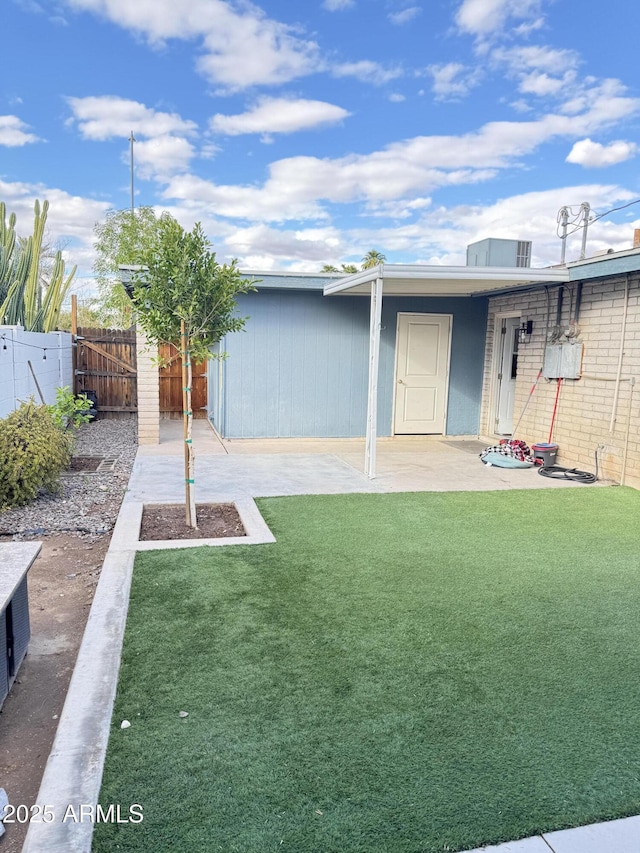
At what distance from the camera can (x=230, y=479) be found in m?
6.73

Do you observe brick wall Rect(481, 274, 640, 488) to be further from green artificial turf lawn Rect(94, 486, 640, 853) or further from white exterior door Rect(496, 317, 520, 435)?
green artificial turf lawn Rect(94, 486, 640, 853)

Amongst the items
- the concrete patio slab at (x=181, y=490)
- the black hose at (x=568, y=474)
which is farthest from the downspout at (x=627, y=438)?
the concrete patio slab at (x=181, y=490)

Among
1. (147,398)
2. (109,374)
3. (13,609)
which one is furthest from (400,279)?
(109,374)

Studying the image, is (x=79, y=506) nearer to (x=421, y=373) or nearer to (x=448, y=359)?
(x=421, y=373)

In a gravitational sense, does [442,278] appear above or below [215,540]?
above

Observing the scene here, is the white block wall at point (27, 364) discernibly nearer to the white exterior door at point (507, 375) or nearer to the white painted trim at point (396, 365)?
the white painted trim at point (396, 365)

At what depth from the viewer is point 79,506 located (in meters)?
5.76

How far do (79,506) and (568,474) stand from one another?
5.73m

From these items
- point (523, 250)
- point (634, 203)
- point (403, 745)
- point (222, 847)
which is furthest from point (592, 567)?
point (634, 203)

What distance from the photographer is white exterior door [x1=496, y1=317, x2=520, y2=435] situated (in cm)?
966

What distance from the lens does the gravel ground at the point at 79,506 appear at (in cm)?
510

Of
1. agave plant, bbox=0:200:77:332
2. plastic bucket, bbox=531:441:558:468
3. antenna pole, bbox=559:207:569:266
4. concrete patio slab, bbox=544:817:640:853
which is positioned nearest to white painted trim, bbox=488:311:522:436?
antenna pole, bbox=559:207:569:266

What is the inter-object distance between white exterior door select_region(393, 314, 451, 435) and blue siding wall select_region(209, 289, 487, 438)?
5.3 inches

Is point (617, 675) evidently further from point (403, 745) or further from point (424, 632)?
point (403, 745)
